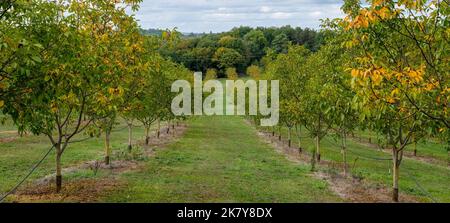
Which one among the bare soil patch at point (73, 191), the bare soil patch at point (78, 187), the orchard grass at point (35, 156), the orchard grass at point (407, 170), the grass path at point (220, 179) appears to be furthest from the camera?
the orchard grass at point (407, 170)

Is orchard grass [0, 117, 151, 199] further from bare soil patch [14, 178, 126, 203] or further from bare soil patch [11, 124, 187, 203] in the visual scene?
bare soil patch [14, 178, 126, 203]

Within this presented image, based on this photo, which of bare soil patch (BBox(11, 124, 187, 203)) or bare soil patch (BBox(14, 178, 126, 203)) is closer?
bare soil patch (BBox(14, 178, 126, 203))

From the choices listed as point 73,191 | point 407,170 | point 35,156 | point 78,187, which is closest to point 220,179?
point 78,187

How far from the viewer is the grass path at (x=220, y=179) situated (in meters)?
16.3

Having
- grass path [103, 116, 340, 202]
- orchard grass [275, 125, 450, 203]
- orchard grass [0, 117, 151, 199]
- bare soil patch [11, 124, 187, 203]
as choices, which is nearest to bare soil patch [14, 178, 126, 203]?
bare soil patch [11, 124, 187, 203]

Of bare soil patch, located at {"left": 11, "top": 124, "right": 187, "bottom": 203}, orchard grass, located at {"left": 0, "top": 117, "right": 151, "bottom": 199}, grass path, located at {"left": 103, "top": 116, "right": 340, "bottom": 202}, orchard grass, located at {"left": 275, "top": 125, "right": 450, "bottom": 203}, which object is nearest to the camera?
bare soil patch, located at {"left": 11, "top": 124, "right": 187, "bottom": 203}

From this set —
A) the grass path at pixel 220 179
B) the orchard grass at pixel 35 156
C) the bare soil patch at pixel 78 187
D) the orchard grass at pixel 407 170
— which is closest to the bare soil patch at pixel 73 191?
the bare soil patch at pixel 78 187

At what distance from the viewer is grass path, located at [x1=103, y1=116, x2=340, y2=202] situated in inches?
641

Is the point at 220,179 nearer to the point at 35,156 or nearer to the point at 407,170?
the point at 35,156

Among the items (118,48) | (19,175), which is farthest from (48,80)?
(19,175)

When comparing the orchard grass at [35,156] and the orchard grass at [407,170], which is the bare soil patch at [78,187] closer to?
the orchard grass at [35,156]

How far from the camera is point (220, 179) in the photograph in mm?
19859
